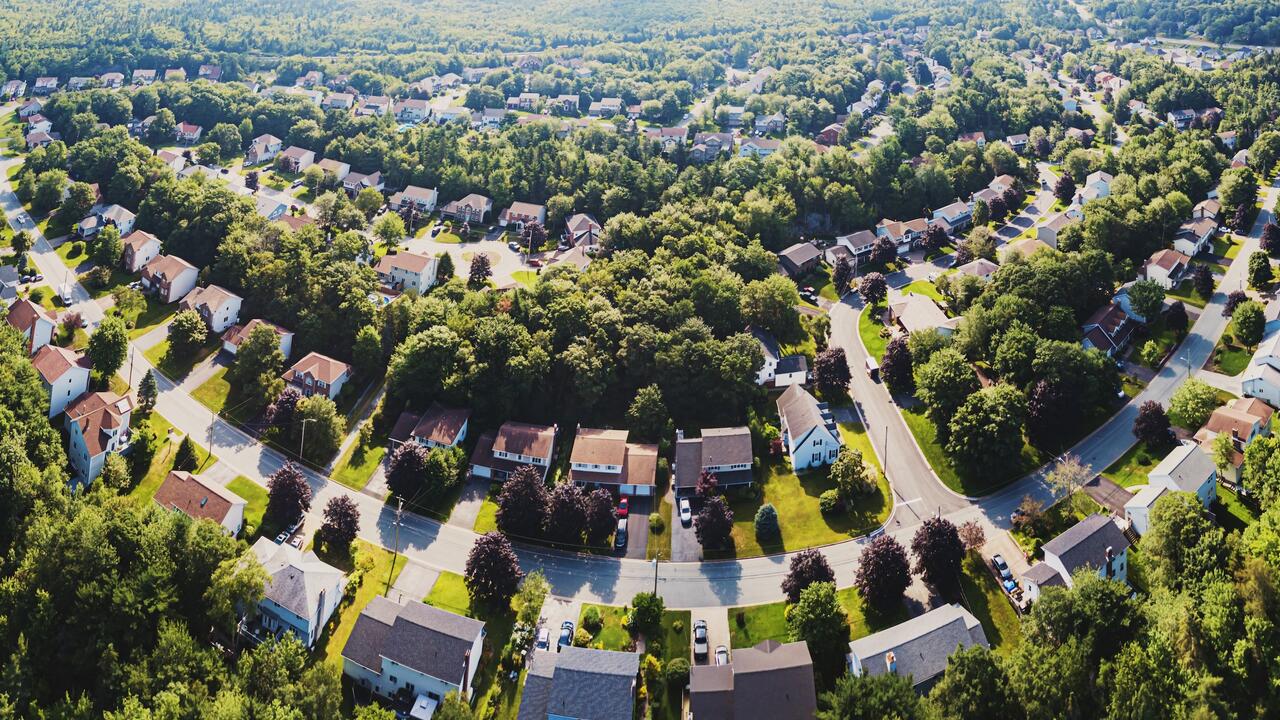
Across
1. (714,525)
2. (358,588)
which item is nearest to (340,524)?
(358,588)

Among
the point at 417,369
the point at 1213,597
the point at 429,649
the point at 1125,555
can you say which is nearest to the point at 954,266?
the point at 1125,555

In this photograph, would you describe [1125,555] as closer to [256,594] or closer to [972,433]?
[972,433]

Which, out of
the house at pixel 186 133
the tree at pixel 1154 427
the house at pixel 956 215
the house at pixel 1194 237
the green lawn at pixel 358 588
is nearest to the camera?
the green lawn at pixel 358 588

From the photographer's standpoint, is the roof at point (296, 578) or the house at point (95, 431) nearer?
the roof at point (296, 578)

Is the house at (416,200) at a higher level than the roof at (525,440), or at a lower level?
higher

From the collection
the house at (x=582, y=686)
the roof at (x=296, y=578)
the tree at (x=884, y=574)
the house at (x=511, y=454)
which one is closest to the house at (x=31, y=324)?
the roof at (x=296, y=578)

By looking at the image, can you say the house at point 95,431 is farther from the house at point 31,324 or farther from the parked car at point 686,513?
the parked car at point 686,513
